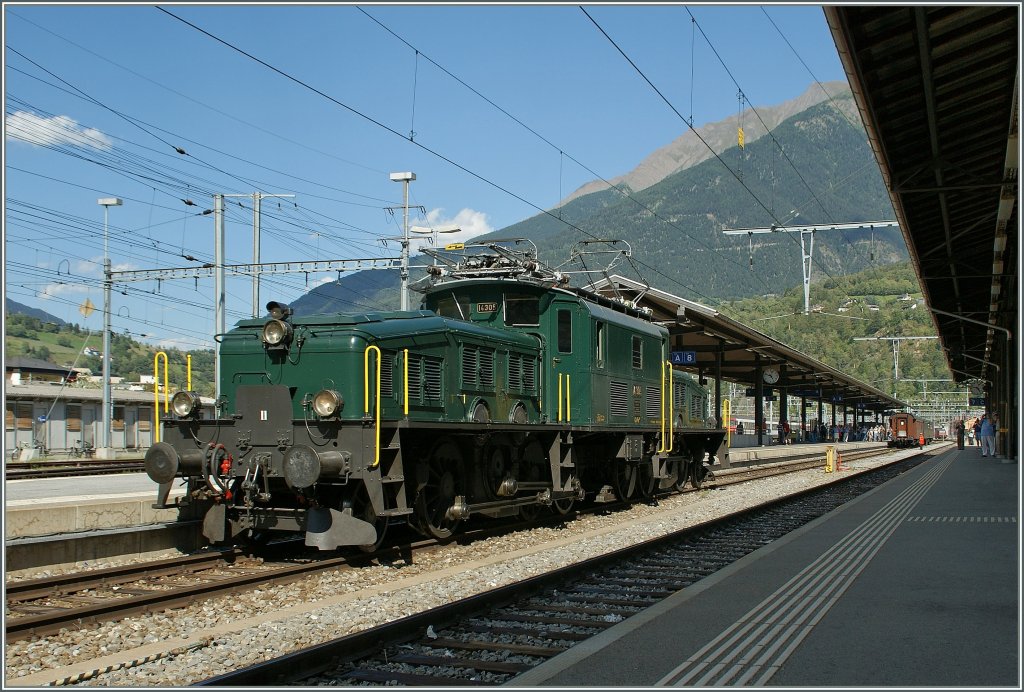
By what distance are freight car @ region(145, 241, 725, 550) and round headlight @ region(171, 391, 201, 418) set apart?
2 cm

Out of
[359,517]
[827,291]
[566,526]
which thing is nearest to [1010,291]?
[566,526]

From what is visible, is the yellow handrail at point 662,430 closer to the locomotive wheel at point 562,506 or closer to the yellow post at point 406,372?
the locomotive wheel at point 562,506

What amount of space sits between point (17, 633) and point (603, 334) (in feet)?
31.9

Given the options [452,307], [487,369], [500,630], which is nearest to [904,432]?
[452,307]

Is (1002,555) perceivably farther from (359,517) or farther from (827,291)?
(827,291)

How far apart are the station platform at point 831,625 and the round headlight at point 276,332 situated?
202 inches

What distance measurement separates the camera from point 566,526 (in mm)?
14141

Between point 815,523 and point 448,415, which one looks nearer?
point 448,415

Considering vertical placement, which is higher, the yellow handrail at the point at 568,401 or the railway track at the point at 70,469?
the yellow handrail at the point at 568,401

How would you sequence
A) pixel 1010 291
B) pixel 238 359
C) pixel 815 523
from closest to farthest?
pixel 238 359 → pixel 815 523 → pixel 1010 291

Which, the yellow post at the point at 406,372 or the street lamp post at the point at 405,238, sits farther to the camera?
the street lamp post at the point at 405,238

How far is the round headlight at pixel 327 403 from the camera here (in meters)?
9.41

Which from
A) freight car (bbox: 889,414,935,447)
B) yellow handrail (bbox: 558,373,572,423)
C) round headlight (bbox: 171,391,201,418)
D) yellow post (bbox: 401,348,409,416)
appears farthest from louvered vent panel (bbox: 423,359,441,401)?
freight car (bbox: 889,414,935,447)

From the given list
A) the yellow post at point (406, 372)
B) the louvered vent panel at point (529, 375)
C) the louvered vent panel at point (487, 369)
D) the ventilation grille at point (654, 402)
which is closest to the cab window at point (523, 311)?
the louvered vent panel at point (529, 375)
